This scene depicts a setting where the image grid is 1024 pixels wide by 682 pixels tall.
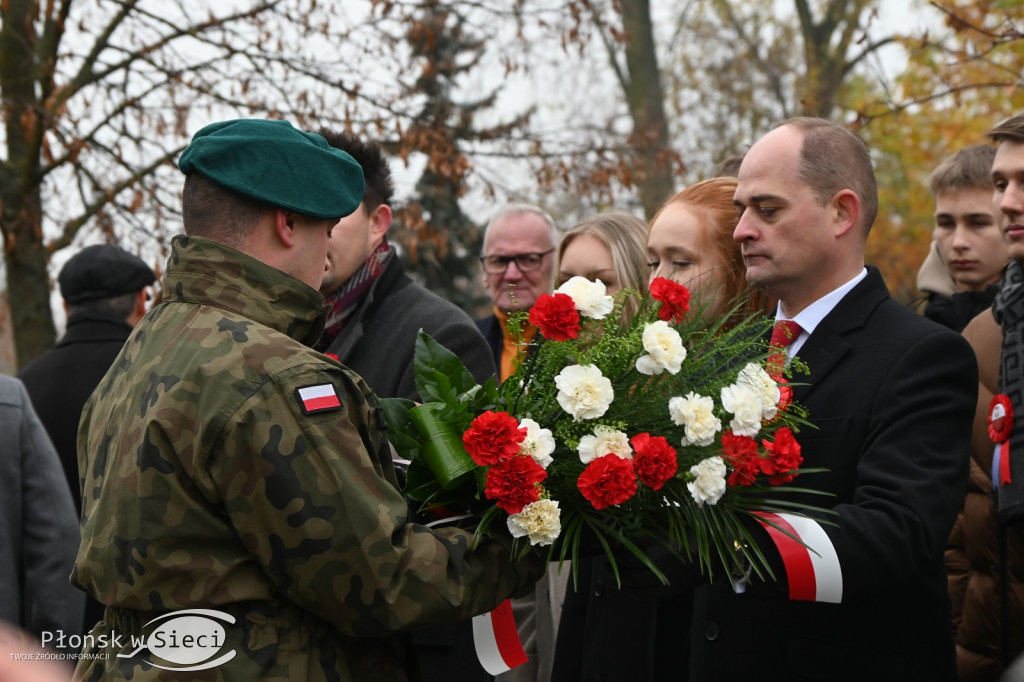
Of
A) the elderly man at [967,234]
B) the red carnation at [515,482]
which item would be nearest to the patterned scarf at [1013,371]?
the elderly man at [967,234]

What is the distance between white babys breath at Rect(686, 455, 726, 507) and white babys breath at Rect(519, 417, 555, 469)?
33 centimetres

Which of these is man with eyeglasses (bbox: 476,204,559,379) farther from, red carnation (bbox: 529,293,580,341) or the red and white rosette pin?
red carnation (bbox: 529,293,580,341)

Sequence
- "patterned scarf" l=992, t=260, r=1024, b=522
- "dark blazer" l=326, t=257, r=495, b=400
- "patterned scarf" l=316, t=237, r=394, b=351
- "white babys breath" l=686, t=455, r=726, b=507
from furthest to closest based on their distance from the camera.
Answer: "patterned scarf" l=316, t=237, r=394, b=351
"dark blazer" l=326, t=257, r=495, b=400
"patterned scarf" l=992, t=260, r=1024, b=522
"white babys breath" l=686, t=455, r=726, b=507

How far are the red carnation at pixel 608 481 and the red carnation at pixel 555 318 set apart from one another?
0.33m

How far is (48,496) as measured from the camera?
4.09m

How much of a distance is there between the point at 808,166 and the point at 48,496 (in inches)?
123

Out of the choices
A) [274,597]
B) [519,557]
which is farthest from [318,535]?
[519,557]

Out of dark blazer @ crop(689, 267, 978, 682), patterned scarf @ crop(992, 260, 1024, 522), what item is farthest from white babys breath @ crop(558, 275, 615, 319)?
patterned scarf @ crop(992, 260, 1024, 522)

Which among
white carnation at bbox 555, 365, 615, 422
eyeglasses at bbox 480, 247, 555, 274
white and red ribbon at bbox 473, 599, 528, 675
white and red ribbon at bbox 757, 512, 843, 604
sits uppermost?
eyeglasses at bbox 480, 247, 555, 274

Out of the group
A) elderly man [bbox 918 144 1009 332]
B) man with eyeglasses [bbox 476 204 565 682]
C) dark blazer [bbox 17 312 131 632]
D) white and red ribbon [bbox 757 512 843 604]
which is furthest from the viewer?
man with eyeglasses [bbox 476 204 565 682]

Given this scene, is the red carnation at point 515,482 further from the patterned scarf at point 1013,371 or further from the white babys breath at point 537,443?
the patterned scarf at point 1013,371

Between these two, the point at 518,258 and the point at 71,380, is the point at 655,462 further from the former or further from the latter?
the point at 71,380

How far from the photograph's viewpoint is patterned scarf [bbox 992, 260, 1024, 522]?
11.5 ft

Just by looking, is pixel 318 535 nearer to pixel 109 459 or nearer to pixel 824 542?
pixel 109 459
